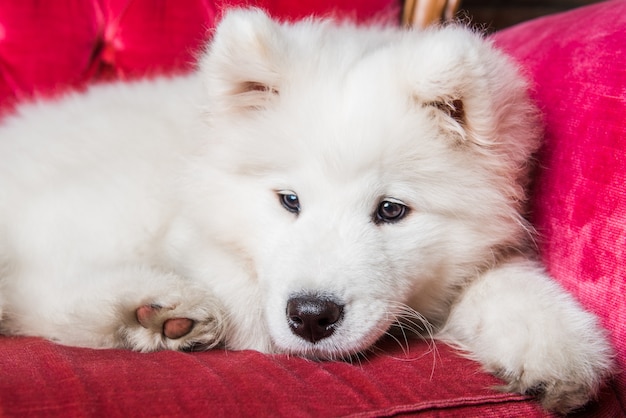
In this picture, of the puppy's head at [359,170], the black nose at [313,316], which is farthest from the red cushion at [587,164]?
the black nose at [313,316]

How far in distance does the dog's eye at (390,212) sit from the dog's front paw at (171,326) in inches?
22.9

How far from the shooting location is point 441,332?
84.1 inches

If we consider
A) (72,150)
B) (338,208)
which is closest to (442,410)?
(338,208)

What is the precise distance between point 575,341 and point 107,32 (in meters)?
2.57

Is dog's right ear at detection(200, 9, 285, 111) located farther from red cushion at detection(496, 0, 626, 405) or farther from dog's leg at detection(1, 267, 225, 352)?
red cushion at detection(496, 0, 626, 405)

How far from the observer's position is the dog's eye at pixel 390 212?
6.58 feet

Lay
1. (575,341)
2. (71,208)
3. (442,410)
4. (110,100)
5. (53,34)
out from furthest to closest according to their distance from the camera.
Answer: (53,34) < (110,100) < (71,208) < (575,341) < (442,410)

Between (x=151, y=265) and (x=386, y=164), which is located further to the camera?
(x=151, y=265)

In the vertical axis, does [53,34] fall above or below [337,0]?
below

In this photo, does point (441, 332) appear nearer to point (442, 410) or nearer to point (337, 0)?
point (442, 410)

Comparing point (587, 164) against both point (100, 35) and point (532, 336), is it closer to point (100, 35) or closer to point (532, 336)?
point (532, 336)

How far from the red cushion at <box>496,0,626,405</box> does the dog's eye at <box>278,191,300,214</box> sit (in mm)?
848

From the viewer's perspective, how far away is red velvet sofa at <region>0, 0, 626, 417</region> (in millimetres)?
1546

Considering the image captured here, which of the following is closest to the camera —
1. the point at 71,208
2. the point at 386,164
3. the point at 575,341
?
the point at 575,341
